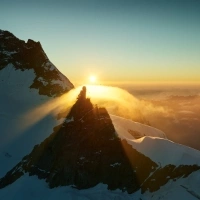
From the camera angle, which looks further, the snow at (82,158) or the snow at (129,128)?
the snow at (129,128)

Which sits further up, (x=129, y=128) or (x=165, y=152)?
(x=129, y=128)

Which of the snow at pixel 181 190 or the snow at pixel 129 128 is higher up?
the snow at pixel 129 128

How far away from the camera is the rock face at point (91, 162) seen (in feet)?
424

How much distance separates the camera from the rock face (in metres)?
129

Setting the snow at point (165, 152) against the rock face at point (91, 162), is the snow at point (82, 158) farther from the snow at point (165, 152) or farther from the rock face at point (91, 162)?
the rock face at point (91, 162)

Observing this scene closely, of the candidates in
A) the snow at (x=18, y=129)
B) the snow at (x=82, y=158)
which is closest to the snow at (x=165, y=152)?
the snow at (x=82, y=158)

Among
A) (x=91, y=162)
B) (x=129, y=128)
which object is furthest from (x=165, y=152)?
(x=129, y=128)

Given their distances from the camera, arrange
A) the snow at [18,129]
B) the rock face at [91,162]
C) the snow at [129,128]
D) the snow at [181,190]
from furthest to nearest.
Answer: the snow at [129,128] < the snow at [18,129] < the rock face at [91,162] < the snow at [181,190]

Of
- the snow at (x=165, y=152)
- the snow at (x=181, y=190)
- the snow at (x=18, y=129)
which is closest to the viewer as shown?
the snow at (x=181, y=190)

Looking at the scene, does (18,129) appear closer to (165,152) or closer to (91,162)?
(91,162)

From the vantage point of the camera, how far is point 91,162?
137 m

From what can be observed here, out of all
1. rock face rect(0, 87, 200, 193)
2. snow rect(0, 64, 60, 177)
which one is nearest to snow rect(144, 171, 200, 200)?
rock face rect(0, 87, 200, 193)

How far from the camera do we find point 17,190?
133 meters

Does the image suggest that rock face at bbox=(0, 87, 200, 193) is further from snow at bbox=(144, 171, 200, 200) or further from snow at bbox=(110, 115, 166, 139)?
snow at bbox=(110, 115, 166, 139)
